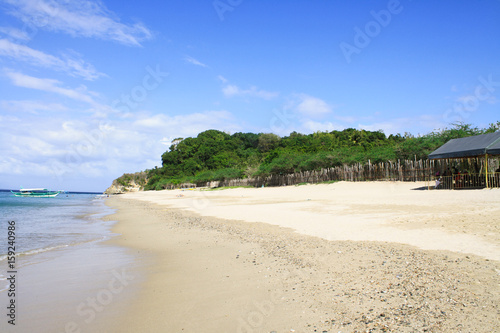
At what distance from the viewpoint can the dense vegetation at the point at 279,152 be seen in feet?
82.4

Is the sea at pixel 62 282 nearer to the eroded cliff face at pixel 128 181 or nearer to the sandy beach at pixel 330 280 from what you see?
the sandy beach at pixel 330 280

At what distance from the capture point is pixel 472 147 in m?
16.9

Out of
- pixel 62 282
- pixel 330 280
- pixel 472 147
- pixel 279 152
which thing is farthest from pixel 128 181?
pixel 330 280

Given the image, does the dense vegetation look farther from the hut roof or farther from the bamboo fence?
A: the hut roof

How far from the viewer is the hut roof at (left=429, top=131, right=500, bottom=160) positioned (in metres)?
15.7

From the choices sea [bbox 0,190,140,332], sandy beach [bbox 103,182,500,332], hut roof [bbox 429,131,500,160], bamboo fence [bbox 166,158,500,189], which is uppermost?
hut roof [bbox 429,131,500,160]

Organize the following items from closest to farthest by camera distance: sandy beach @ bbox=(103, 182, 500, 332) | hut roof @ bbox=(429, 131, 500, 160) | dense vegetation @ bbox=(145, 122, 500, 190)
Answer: sandy beach @ bbox=(103, 182, 500, 332) → hut roof @ bbox=(429, 131, 500, 160) → dense vegetation @ bbox=(145, 122, 500, 190)

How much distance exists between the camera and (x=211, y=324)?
11.5 ft

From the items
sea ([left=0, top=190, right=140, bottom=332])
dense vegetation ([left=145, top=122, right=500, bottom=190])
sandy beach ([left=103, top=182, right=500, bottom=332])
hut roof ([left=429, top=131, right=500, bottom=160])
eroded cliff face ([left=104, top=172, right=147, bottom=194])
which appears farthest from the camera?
eroded cliff face ([left=104, top=172, right=147, bottom=194])

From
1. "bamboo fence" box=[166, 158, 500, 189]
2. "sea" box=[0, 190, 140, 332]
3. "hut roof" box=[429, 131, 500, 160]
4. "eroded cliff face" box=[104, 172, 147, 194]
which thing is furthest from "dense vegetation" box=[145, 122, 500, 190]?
"eroded cliff face" box=[104, 172, 147, 194]

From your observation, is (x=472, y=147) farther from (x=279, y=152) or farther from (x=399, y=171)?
(x=279, y=152)

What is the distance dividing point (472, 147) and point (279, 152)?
3603cm

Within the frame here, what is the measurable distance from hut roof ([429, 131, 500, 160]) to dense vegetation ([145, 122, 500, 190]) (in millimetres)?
3937

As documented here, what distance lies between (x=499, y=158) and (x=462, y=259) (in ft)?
A: 56.1
